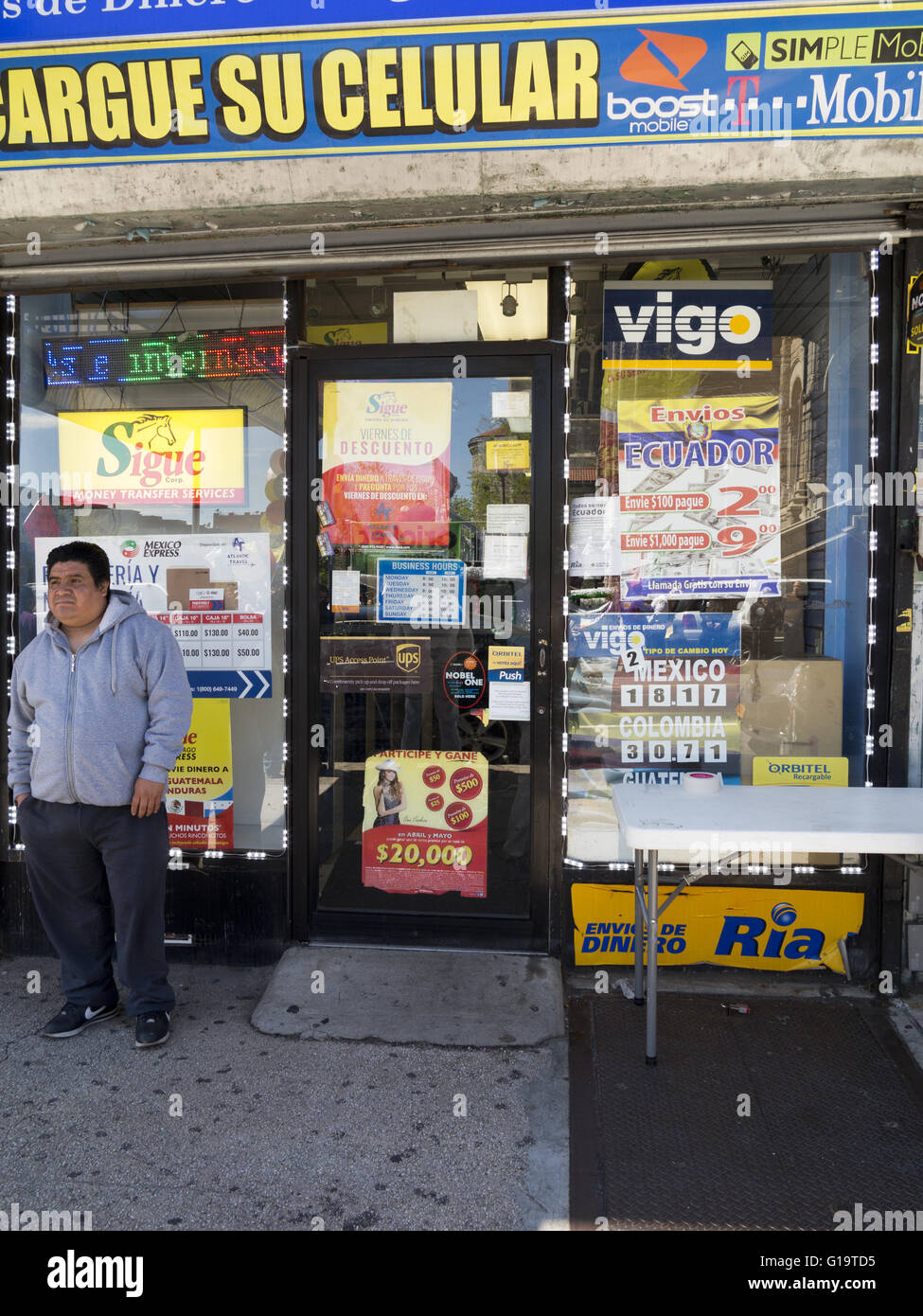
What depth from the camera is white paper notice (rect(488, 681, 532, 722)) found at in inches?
164

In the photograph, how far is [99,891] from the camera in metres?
3.58

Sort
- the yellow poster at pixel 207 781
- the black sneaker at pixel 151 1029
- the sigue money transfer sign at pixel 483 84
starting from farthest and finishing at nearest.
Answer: the yellow poster at pixel 207 781, the black sneaker at pixel 151 1029, the sigue money transfer sign at pixel 483 84

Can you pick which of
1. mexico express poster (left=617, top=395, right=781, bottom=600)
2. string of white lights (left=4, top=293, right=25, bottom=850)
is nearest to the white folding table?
mexico express poster (left=617, top=395, right=781, bottom=600)

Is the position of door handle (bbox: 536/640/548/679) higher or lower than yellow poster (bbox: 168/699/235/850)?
higher

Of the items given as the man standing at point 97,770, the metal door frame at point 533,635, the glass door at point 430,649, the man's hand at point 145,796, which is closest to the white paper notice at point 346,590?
the glass door at point 430,649

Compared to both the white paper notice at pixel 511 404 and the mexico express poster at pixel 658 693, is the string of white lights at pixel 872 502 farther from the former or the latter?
the white paper notice at pixel 511 404

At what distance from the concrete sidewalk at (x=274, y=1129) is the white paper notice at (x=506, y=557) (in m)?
2.05

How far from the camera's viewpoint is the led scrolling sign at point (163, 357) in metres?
4.27

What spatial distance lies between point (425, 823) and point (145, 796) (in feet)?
4.59

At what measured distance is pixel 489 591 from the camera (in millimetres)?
4160

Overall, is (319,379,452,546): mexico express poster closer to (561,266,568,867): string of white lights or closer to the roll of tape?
(561,266,568,867): string of white lights

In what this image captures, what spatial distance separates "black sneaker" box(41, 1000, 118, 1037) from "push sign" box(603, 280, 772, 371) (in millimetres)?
3623

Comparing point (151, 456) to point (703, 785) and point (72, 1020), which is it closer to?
point (72, 1020)

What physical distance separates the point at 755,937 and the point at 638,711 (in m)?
1.15
